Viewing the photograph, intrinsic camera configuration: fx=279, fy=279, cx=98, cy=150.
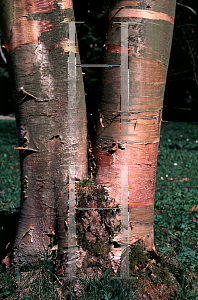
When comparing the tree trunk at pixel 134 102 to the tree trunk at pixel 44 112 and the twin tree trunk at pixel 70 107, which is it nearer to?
the twin tree trunk at pixel 70 107

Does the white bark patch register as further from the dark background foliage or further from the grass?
the grass

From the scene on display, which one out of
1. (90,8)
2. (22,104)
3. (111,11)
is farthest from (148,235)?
(90,8)

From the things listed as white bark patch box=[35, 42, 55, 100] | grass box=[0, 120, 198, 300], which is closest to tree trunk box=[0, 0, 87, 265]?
white bark patch box=[35, 42, 55, 100]

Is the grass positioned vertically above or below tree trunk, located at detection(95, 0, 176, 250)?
below

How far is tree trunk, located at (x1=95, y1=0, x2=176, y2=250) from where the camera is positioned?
180cm

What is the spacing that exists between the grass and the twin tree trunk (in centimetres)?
17

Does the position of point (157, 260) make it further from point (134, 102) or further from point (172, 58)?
point (172, 58)

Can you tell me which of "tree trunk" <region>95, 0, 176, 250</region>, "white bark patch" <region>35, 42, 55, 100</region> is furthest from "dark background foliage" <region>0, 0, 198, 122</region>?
"white bark patch" <region>35, 42, 55, 100</region>

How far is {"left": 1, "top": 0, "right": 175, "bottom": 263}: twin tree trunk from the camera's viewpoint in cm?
181

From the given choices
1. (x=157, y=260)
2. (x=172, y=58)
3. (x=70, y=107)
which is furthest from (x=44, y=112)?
(x=172, y=58)

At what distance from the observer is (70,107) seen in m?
1.91

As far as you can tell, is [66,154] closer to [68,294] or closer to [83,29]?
[68,294]

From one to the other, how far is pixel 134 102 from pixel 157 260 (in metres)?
1.13

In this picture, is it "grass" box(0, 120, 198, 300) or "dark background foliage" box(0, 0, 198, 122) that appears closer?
"grass" box(0, 120, 198, 300)
